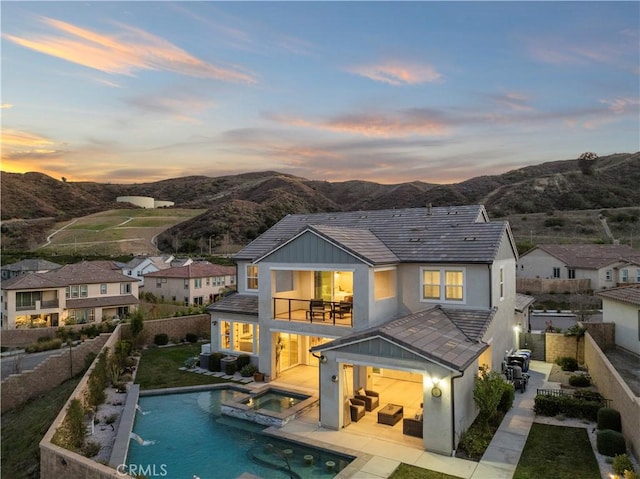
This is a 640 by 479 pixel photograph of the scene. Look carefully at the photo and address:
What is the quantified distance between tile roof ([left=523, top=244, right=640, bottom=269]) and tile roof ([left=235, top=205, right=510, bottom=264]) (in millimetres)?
34361

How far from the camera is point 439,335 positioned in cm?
1415

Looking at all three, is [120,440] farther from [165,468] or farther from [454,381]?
[454,381]

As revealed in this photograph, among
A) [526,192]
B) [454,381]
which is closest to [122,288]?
[454,381]

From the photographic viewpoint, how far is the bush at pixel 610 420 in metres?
12.2

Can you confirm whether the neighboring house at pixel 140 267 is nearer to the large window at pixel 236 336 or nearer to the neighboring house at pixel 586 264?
the large window at pixel 236 336

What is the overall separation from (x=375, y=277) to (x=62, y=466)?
40.8ft

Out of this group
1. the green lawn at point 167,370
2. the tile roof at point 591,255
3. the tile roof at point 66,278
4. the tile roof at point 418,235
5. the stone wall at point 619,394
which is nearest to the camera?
the stone wall at point 619,394

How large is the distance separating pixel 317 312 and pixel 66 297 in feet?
106

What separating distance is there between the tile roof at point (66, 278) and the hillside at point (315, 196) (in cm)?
5053

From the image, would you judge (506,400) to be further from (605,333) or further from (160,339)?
(160,339)

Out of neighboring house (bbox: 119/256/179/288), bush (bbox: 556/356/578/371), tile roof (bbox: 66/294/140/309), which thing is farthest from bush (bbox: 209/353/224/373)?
neighboring house (bbox: 119/256/179/288)

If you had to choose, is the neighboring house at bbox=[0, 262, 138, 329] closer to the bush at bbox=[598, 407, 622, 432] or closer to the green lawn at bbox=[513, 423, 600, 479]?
the green lawn at bbox=[513, 423, 600, 479]

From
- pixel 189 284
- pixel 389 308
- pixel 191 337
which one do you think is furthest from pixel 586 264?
pixel 189 284

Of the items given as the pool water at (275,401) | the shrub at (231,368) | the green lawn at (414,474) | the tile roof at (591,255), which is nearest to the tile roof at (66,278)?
the shrub at (231,368)
